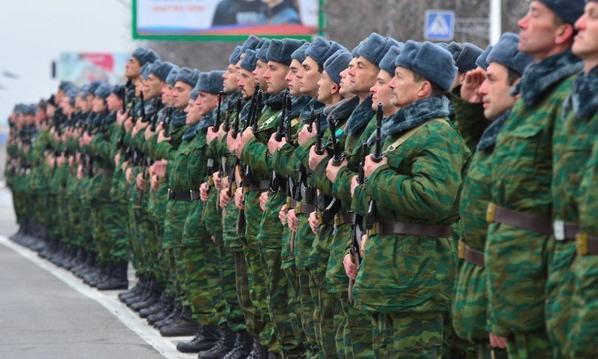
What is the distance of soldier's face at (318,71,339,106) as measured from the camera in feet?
32.6

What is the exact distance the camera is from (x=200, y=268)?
13344mm

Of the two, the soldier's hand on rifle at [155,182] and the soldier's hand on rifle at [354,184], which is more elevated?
the soldier's hand on rifle at [354,184]

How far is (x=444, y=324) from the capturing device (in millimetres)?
8711

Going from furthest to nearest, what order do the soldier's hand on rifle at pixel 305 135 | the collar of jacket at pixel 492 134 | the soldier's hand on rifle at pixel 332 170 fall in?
the soldier's hand on rifle at pixel 305 135 < the soldier's hand on rifle at pixel 332 170 < the collar of jacket at pixel 492 134

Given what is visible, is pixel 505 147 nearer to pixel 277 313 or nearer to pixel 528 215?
pixel 528 215

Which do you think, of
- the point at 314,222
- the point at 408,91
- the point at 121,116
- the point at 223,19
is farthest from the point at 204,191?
the point at 223,19

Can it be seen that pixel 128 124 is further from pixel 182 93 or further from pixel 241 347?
pixel 241 347

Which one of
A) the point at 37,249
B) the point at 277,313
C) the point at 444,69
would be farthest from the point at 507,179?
the point at 37,249

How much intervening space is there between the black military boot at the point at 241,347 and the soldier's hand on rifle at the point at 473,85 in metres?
5.15

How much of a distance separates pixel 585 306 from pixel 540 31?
1091mm

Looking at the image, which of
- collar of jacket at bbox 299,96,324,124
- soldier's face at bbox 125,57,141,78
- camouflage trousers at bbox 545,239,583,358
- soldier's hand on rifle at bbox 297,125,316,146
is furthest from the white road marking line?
camouflage trousers at bbox 545,239,583,358

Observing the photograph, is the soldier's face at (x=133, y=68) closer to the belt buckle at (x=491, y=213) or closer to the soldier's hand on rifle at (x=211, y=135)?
the soldier's hand on rifle at (x=211, y=135)

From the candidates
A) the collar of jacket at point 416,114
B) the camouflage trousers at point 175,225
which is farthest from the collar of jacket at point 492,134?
the camouflage trousers at point 175,225

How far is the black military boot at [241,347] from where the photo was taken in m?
12.1
